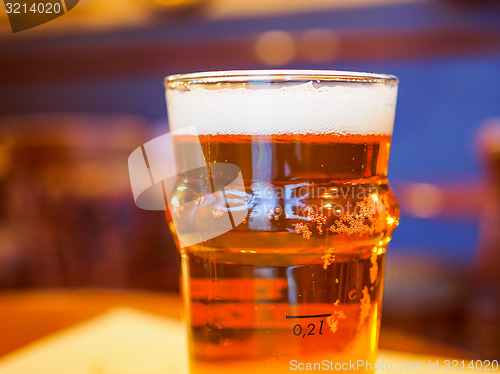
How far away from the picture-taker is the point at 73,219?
2.17m

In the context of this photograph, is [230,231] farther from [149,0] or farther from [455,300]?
[149,0]

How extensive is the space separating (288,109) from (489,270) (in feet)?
5.91

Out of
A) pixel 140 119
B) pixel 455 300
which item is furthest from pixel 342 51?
pixel 455 300

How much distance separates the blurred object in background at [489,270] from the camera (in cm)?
189

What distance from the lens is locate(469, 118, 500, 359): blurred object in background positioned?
1889 mm

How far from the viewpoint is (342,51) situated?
14.7 ft

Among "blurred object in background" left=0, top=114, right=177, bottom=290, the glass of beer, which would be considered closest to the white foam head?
the glass of beer

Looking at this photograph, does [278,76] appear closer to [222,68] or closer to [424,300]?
[424,300]

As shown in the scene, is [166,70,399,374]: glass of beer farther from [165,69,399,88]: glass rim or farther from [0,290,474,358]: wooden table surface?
[0,290,474,358]: wooden table surface

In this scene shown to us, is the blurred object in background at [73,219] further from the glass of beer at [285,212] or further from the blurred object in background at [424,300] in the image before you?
the glass of beer at [285,212]

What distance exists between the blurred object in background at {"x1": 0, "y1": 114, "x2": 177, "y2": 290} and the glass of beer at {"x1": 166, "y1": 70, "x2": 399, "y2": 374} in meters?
1.30

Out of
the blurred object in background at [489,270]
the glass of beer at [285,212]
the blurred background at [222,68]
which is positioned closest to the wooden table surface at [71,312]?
the blurred background at [222,68]

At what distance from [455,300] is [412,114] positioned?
2.54 metres

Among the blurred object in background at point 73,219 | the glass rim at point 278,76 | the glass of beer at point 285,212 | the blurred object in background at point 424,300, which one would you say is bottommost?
the blurred object in background at point 424,300
